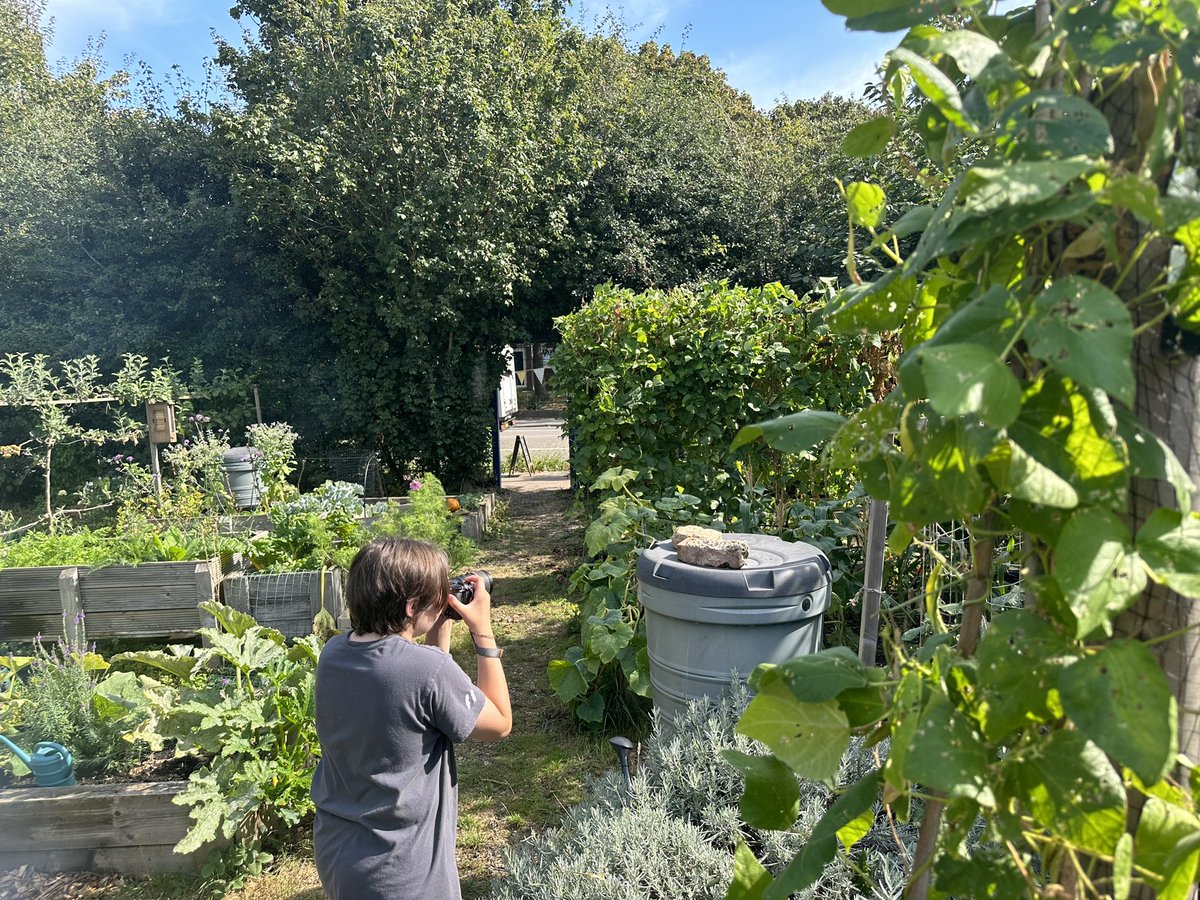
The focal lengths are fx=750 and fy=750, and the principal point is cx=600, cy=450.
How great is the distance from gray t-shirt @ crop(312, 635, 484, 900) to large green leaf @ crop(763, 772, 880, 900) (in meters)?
1.13

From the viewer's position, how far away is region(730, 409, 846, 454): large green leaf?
773mm

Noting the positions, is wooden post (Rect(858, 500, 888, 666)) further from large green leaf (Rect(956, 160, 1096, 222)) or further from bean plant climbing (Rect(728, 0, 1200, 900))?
large green leaf (Rect(956, 160, 1096, 222))

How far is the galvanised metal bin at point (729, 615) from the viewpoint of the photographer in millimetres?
2803

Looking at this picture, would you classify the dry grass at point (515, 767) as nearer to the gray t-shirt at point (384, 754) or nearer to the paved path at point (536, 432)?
the gray t-shirt at point (384, 754)

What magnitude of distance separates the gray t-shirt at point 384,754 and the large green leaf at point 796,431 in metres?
1.23

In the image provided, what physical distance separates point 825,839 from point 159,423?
270 inches

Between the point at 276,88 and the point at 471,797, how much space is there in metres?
9.04

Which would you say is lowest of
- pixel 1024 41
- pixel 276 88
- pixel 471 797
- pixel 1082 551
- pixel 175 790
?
pixel 471 797

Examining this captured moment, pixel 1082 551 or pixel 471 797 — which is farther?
pixel 471 797

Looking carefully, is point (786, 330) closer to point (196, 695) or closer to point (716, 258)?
point (196, 695)

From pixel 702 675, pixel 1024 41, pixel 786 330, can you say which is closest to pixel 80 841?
pixel 702 675

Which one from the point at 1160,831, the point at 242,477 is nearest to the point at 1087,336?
the point at 1160,831

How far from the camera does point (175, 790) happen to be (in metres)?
2.85

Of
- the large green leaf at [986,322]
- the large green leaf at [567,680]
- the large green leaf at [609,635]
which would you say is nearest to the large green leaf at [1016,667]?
the large green leaf at [986,322]
